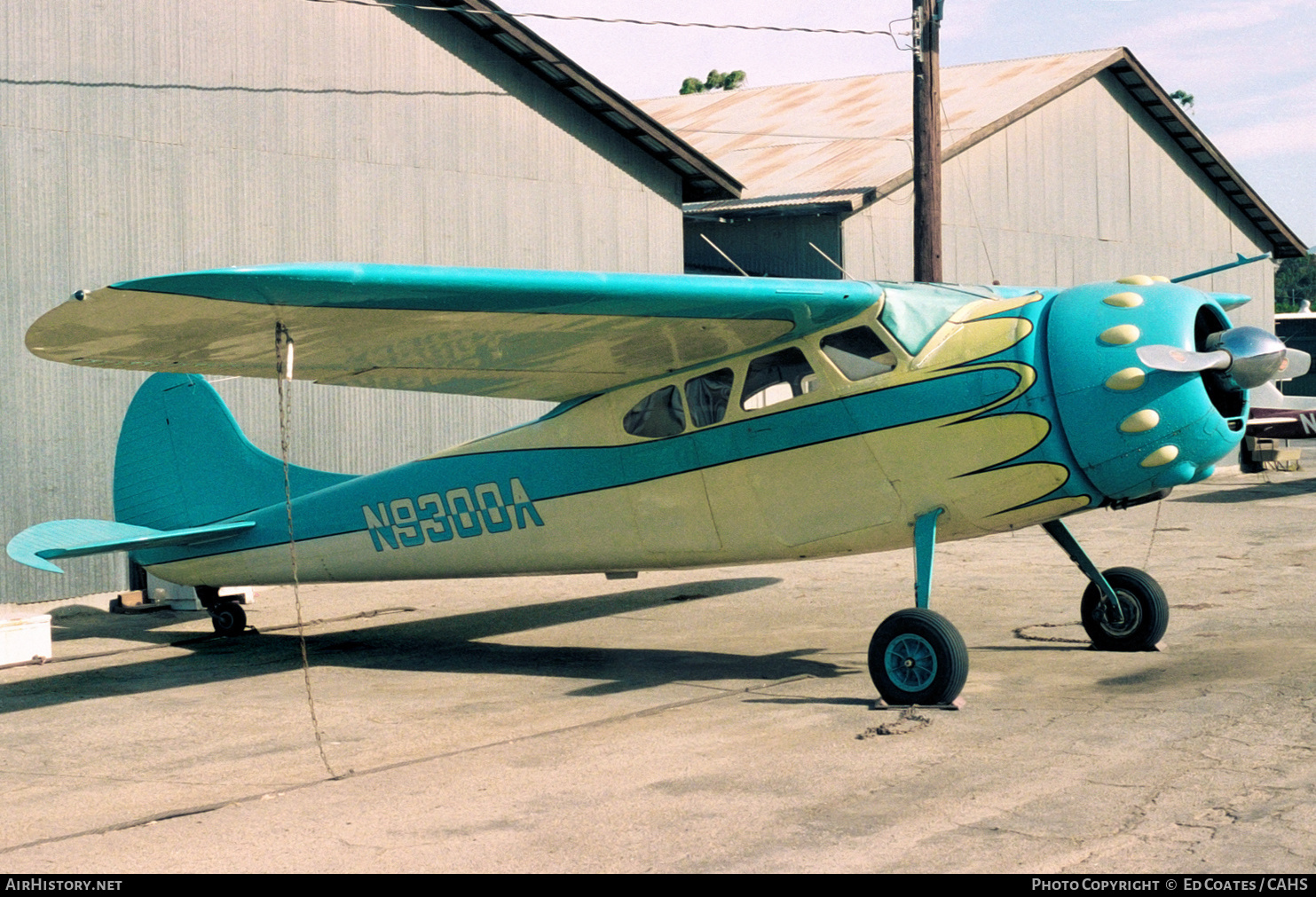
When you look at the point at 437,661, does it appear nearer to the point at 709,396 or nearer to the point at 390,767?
the point at 709,396

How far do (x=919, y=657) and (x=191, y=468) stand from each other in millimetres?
6797

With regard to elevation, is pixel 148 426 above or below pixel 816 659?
above

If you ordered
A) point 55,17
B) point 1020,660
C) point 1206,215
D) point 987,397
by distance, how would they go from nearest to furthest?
1. point 987,397
2. point 1020,660
3. point 55,17
4. point 1206,215

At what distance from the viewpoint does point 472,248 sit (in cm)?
1662

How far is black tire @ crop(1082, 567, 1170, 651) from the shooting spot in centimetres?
902

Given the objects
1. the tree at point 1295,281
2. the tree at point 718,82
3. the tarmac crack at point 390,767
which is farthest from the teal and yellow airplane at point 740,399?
the tree at point 1295,281

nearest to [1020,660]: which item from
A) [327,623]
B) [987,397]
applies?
[987,397]

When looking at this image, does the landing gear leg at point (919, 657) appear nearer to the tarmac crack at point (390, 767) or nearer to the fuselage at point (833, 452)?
the fuselage at point (833, 452)

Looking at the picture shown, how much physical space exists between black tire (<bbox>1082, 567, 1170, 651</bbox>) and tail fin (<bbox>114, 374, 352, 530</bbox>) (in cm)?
619

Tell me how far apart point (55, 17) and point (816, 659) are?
10.0 m

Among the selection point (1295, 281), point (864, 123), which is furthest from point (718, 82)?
point (1295, 281)

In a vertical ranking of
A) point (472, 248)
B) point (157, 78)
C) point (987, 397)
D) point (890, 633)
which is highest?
point (157, 78)

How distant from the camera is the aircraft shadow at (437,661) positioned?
8977 millimetres

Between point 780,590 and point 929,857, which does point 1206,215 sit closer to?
point 780,590
